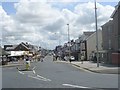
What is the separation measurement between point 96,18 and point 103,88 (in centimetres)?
2934

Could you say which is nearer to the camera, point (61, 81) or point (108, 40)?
point (61, 81)

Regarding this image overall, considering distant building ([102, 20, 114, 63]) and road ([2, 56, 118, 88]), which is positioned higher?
distant building ([102, 20, 114, 63])

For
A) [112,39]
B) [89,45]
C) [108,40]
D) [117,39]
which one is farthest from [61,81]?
[89,45]

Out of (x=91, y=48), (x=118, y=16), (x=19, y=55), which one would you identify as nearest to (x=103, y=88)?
(x=118, y=16)

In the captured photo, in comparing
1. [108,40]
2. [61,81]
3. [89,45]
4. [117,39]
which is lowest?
[61,81]

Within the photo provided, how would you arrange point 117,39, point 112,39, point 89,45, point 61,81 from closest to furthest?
point 61,81
point 117,39
point 112,39
point 89,45

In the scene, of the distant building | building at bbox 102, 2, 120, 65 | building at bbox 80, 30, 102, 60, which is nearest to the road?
building at bbox 102, 2, 120, 65

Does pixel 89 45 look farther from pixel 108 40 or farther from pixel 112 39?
pixel 112 39

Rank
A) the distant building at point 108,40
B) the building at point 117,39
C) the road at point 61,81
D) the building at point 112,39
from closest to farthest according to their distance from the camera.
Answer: the road at point 61,81
the building at point 117,39
the building at point 112,39
the distant building at point 108,40

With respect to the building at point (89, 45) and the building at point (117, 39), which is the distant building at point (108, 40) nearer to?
the building at point (117, 39)

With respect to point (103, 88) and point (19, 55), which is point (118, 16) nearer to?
point (103, 88)

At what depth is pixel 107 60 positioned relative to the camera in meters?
66.4

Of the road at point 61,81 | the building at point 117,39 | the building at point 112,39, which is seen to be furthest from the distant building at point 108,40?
the road at point 61,81

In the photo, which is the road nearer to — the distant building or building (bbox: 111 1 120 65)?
building (bbox: 111 1 120 65)
